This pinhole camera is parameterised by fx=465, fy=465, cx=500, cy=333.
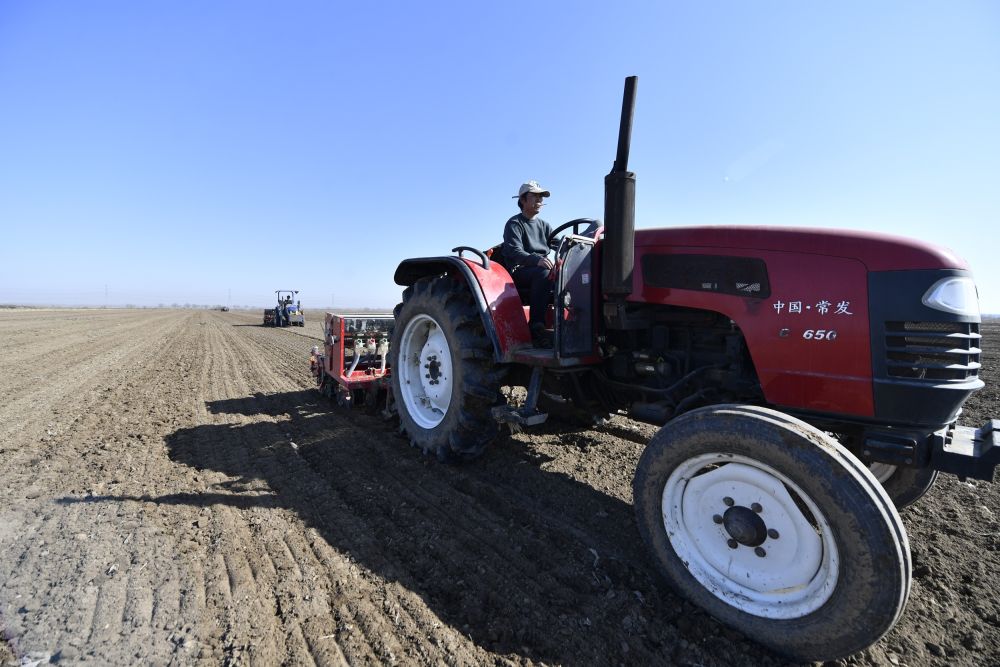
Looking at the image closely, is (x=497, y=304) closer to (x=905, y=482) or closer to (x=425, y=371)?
(x=425, y=371)

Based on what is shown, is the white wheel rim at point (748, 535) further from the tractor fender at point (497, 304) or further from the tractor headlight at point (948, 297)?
the tractor fender at point (497, 304)

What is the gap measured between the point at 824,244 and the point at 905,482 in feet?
5.09

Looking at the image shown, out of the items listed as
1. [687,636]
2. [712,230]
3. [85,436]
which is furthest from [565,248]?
[85,436]

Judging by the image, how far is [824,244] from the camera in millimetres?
2031

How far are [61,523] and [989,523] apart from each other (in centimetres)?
531

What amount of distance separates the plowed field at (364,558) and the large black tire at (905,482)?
0.79ft

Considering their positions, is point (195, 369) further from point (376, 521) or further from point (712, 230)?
point (712, 230)

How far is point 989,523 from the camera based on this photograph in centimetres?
274

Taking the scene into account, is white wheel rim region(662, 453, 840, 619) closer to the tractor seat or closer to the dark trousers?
the dark trousers

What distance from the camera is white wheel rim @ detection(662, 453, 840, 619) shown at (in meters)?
1.76

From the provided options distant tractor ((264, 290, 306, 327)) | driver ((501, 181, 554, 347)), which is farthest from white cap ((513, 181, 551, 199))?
distant tractor ((264, 290, 306, 327))

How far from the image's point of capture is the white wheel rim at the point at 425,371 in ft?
12.5

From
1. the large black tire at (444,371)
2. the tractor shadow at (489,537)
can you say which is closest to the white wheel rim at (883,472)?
the tractor shadow at (489,537)

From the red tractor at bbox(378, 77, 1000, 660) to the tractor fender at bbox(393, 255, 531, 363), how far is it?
1.76 feet
